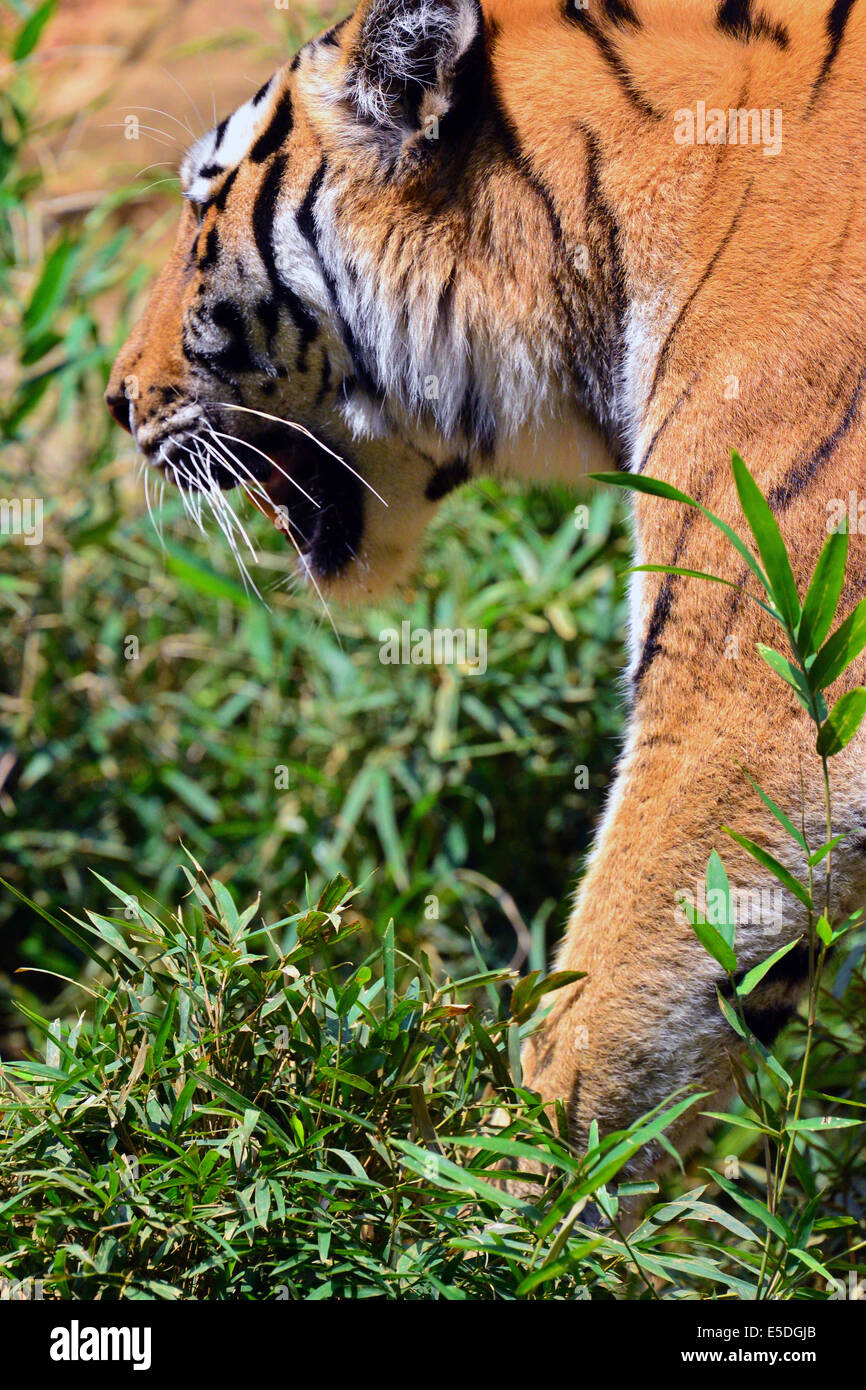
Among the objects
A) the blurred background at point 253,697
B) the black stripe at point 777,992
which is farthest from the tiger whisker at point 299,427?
the black stripe at point 777,992

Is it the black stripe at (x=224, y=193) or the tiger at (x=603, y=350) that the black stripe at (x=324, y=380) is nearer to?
the tiger at (x=603, y=350)

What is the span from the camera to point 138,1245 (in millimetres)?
957

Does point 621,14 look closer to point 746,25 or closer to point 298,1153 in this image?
point 746,25

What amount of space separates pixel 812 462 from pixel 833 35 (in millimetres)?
502

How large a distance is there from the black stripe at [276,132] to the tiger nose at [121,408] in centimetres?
36

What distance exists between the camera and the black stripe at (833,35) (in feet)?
4.22

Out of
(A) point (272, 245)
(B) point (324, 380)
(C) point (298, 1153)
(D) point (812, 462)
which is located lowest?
(C) point (298, 1153)

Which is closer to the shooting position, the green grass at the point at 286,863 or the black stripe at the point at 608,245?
the green grass at the point at 286,863

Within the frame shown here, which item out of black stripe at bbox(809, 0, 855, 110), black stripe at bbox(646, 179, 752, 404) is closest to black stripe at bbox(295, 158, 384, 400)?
black stripe at bbox(646, 179, 752, 404)

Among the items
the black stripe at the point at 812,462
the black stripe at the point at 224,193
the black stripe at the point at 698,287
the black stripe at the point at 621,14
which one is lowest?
the black stripe at the point at 812,462

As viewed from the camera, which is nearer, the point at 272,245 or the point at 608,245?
the point at 608,245

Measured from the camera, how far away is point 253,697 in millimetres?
2445

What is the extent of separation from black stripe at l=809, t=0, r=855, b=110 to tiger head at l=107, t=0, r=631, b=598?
0.86 ft

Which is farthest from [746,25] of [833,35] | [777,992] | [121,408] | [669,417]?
[777,992]
